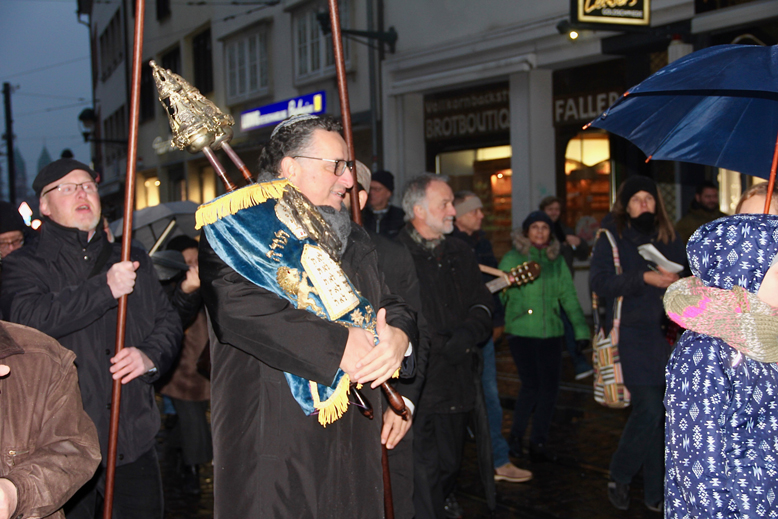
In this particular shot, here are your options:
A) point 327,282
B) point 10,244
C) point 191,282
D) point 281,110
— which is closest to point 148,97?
point 281,110

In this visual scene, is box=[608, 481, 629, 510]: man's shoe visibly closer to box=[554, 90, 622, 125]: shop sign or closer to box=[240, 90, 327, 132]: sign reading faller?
box=[554, 90, 622, 125]: shop sign

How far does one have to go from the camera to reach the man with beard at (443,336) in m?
4.57

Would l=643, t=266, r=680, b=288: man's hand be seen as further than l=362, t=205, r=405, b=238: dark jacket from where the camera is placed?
No

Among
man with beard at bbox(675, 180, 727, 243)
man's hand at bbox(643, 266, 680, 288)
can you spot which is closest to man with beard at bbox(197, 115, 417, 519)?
man's hand at bbox(643, 266, 680, 288)

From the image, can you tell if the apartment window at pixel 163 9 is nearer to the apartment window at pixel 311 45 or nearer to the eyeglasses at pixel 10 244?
the apartment window at pixel 311 45

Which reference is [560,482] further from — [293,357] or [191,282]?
[293,357]

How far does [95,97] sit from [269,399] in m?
42.4

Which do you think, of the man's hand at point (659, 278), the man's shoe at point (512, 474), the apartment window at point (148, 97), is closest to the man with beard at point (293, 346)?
the man's hand at point (659, 278)

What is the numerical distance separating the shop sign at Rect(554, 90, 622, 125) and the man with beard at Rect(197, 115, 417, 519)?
10.2 meters

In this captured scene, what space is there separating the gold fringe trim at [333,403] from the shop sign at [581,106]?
1048 cm

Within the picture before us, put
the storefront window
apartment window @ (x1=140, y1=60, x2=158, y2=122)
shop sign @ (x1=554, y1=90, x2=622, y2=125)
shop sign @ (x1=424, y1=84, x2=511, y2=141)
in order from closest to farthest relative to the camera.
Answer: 1. shop sign @ (x1=554, y1=90, x2=622, y2=125)
2. the storefront window
3. shop sign @ (x1=424, y1=84, x2=511, y2=141)
4. apartment window @ (x1=140, y1=60, x2=158, y2=122)

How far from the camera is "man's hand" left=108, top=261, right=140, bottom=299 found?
3.34 metres

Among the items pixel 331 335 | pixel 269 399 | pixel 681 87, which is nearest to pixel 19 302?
pixel 269 399

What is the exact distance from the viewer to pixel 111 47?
117 ft
